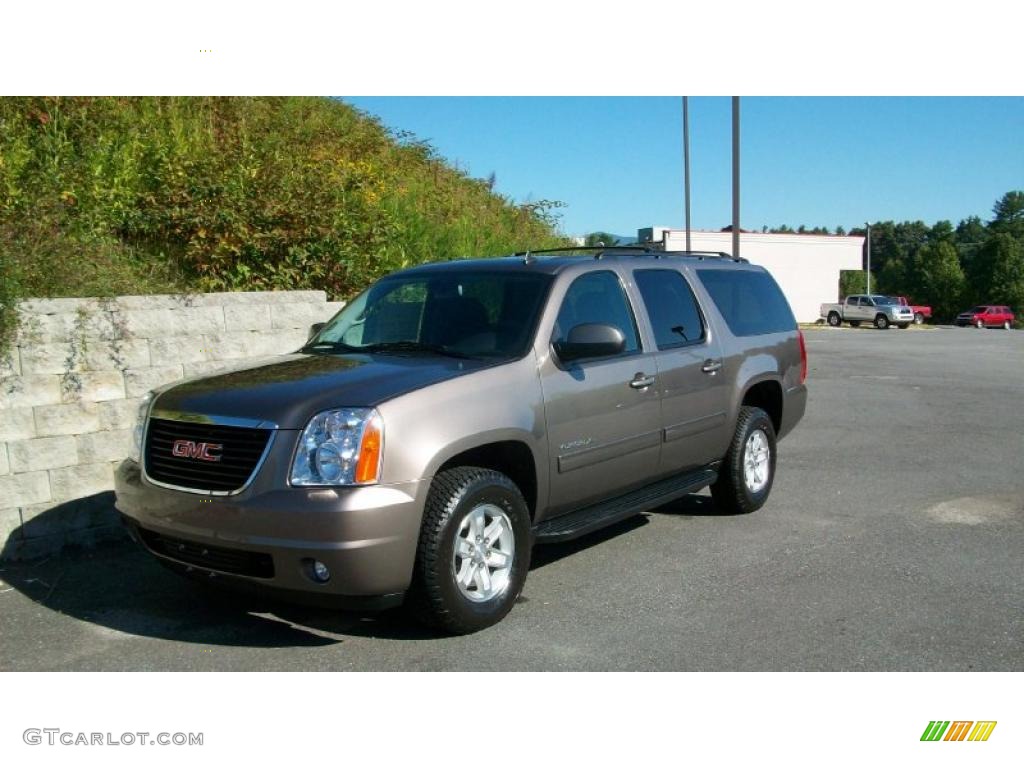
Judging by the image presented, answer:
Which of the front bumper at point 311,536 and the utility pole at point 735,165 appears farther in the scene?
the utility pole at point 735,165

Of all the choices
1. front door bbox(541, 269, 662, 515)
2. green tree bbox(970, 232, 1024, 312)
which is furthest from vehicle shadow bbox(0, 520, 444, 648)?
green tree bbox(970, 232, 1024, 312)

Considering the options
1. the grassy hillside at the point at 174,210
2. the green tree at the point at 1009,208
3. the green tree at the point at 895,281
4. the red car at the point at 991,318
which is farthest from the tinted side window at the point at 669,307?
the green tree at the point at 1009,208

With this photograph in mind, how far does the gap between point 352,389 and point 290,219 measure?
5099 mm

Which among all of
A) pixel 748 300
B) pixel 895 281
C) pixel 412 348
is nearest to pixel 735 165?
pixel 748 300

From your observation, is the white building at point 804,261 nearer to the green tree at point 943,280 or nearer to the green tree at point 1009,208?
the green tree at point 943,280

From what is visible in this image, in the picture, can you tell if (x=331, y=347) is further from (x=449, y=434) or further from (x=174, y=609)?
(x=174, y=609)

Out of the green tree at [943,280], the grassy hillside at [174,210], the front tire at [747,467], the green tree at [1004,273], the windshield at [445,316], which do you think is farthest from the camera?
the green tree at [943,280]

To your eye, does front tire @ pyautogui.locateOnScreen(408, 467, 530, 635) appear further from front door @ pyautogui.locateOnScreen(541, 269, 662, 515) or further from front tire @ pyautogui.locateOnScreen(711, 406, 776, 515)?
front tire @ pyautogui.locateOnScreen(711, 406, 776, 515)

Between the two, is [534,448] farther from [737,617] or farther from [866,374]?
[866,374]

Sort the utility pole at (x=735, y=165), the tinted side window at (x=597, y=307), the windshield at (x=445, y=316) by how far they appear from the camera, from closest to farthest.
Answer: the windshield at (x=445, y=316) < the tinted side window at (x=597, y=307) < the utility pole at (x=735, y=165)

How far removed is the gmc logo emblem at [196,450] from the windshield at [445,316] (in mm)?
1282

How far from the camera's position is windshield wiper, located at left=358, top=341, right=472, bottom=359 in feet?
17.9

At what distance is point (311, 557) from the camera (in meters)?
4.33

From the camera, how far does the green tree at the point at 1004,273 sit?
264 ft
